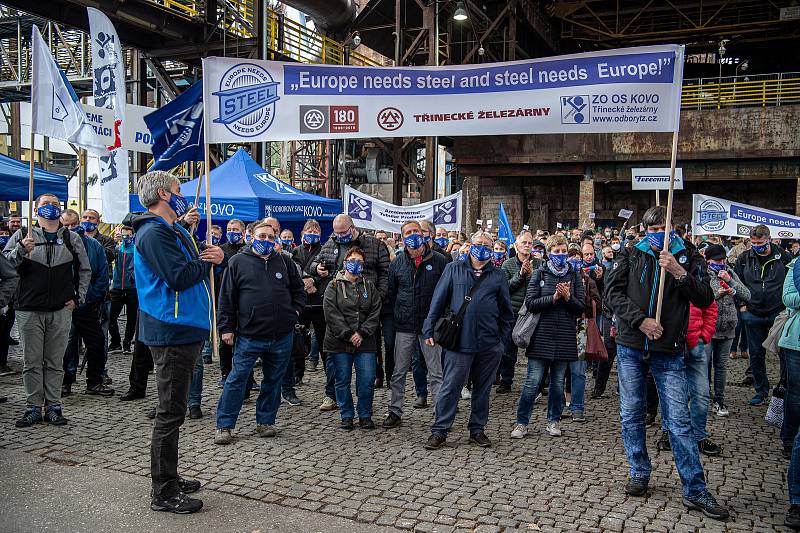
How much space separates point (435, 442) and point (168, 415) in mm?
2542

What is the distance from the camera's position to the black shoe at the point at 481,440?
645cm

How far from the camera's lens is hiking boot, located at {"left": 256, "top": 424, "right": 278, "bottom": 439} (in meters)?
6.58

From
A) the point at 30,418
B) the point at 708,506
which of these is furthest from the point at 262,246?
the point at 708,506

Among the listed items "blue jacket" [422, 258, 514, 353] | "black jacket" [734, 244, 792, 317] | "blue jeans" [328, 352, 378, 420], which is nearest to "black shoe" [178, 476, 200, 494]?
"blue jeans" [328, 352, 378, 420]

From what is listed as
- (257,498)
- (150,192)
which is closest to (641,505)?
(257,498)

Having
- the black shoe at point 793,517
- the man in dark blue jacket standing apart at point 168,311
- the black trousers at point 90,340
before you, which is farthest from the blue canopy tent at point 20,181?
the black shoe at point 793,517

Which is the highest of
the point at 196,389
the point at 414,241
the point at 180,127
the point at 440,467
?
the point at 180,127

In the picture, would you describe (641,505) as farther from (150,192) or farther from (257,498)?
(150,192)

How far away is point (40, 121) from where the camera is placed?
773 cm

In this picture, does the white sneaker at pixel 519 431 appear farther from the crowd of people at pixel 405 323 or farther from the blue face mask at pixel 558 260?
the blue face mask at pixel 558 260

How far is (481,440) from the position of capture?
21.2 ft

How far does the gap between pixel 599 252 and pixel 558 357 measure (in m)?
6.26

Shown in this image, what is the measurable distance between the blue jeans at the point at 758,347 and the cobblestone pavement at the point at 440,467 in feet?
1.80

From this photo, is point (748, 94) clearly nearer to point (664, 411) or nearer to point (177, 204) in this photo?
point (664, 411)
